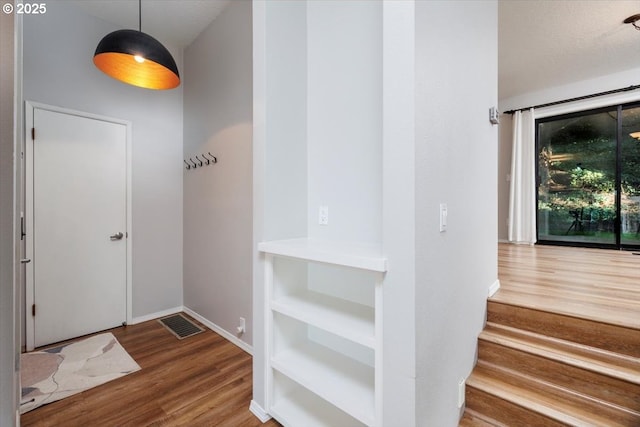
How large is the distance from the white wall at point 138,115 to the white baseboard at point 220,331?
0.31m

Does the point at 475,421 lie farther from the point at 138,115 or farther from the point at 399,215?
the point at 138,115

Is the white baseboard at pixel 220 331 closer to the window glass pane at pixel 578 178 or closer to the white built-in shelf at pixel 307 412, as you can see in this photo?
the white built-in shelf at pixel 307 412

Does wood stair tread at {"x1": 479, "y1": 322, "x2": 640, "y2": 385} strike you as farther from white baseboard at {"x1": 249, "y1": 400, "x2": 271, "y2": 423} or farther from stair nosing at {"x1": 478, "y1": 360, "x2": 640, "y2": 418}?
white baseboard at {"x1": 249, "y1": 400, "x2": 271, "y2": 423}

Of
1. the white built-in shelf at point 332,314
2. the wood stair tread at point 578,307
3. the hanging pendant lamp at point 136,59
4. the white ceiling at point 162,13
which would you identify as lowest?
the wood stair tread at point 578,307

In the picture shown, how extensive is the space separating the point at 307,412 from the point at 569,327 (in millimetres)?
1652

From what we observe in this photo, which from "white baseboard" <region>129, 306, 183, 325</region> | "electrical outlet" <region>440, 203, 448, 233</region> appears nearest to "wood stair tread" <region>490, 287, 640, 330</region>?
"electrical outlet" <region>440, 203, 448, 233</region>

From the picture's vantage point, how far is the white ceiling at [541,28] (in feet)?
8.99

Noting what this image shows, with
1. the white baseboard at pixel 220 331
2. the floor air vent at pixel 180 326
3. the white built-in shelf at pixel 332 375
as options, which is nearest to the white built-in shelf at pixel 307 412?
the white built-in shelf at pixel 332 375

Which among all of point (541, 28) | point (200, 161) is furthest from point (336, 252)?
point (541, 28)

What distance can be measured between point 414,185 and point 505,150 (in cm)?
542

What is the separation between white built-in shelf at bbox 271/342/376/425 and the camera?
1.33 m

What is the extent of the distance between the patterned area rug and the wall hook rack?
1992mm

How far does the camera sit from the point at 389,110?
3.81 feet

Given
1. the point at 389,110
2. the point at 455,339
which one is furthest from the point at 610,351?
the point at 389,110
